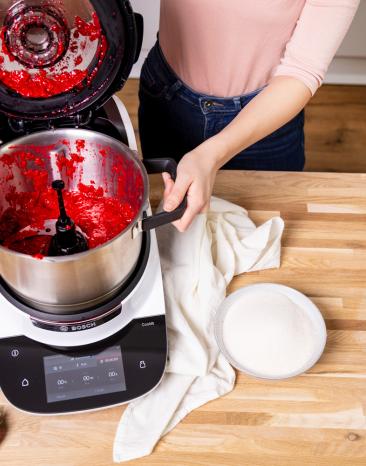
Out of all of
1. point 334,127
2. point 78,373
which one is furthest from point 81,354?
point 334,127

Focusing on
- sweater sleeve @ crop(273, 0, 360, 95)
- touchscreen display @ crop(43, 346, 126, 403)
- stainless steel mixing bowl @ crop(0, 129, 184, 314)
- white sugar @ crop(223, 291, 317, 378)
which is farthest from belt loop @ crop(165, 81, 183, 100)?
touchscreen display @ crop(43, 346, 126, 403)

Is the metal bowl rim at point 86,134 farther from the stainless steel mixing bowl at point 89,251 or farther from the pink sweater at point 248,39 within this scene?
the pink sweater at point 248,39

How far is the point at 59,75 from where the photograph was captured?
0.92 metres

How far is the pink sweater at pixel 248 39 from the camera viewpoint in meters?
0.99

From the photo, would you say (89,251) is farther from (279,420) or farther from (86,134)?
(279,420)

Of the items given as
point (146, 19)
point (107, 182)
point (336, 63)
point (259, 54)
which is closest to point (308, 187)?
point (259, 54)

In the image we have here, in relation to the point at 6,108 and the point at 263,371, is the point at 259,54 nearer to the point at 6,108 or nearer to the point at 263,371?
the point at 6,108

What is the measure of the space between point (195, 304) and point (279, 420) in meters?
0.21

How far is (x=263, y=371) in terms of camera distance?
866 mm


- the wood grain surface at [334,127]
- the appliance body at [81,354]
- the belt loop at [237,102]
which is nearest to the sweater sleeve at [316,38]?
the belt loop at [237,102]

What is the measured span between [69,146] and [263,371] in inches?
17.2

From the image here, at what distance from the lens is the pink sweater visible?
0.99 meters

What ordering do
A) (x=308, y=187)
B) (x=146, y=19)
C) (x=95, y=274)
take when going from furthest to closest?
(x=146, y=19) → (x=308, y=187) → (x=95, y=274)

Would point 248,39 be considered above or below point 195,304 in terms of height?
above
